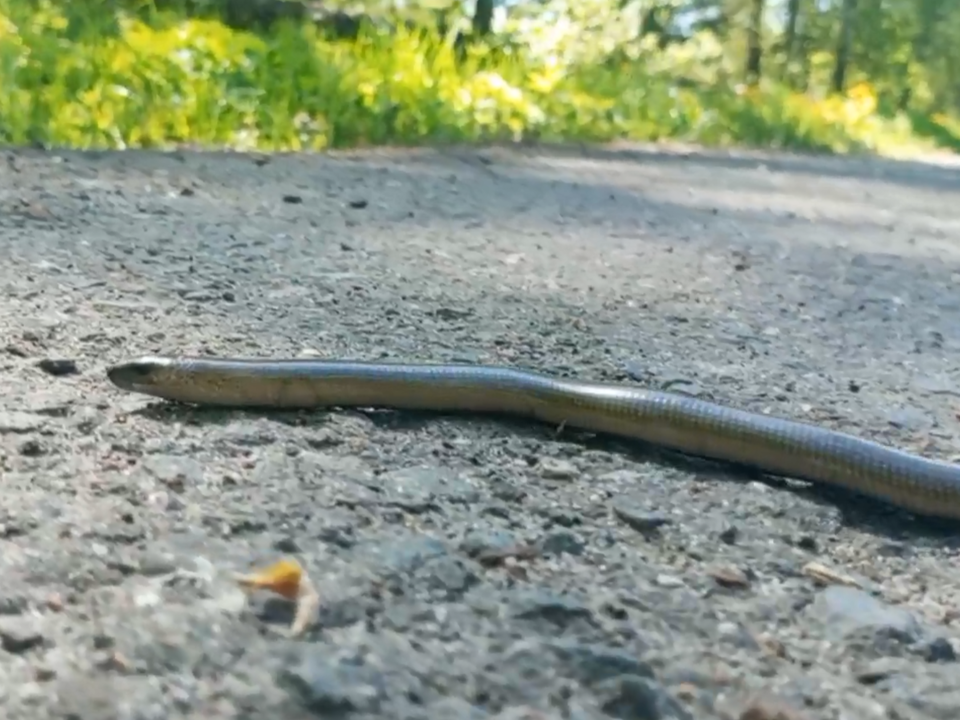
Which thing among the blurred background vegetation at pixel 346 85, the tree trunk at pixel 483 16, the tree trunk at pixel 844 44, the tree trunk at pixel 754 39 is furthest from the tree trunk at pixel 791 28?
the tree trunk at pixel 483 16

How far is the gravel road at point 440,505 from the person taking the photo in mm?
1119

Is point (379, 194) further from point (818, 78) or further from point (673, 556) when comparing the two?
point (818, 78)

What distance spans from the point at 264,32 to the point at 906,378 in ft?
20.0

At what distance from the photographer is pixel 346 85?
248 inches

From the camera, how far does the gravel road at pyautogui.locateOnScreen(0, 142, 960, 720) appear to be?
1.12 metres

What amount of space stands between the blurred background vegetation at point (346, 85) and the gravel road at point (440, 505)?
1861mm

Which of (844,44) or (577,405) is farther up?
(844,44)

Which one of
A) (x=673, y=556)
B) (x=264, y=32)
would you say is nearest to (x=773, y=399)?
(x=673, y=556)

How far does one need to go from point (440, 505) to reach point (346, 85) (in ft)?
16.5

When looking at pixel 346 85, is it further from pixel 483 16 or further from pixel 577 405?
pixel 577 405

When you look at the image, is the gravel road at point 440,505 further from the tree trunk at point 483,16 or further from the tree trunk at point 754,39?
the tree trunk at point 754,39

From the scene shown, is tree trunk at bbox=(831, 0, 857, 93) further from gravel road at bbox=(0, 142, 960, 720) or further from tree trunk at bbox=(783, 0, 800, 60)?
gravel road at bbox=(0, 142, 960, 720)

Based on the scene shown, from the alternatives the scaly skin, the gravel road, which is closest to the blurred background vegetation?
the gravel road

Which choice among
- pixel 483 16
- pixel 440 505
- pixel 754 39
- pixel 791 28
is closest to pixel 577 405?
pixel 440 505
